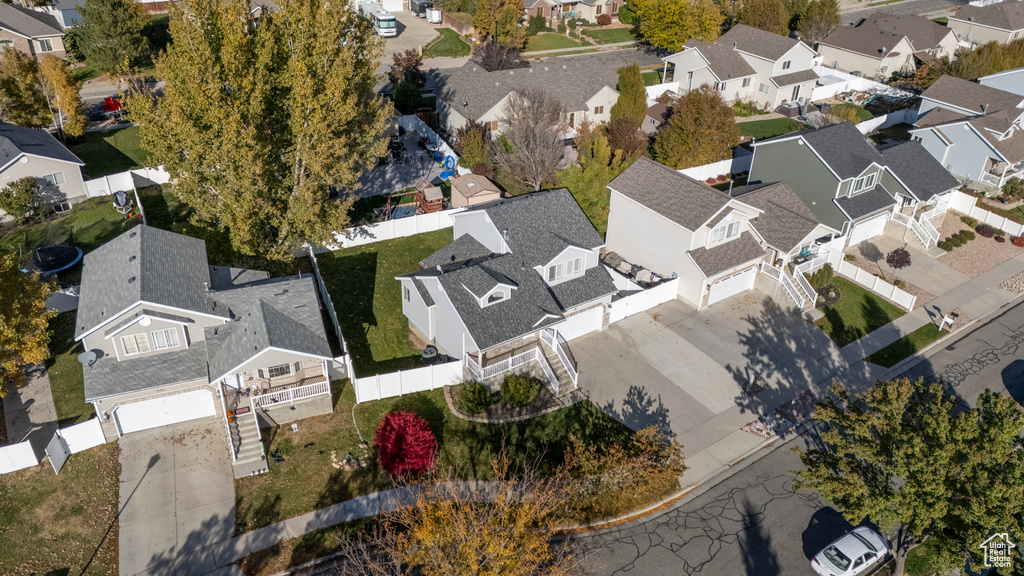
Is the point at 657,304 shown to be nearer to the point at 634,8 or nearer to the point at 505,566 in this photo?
the point at 505,566

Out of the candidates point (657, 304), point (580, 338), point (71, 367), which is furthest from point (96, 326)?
point (657, 304)

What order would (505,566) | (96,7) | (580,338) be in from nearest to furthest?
(505,566) → (580,338) → (96,7)

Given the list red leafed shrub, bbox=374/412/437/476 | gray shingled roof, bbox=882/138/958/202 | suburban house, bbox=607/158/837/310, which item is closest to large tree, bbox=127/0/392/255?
red leafed shrub, bbox=374/412/437/476

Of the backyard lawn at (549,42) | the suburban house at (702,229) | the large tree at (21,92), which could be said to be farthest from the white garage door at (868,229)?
the large tree at (21,92)

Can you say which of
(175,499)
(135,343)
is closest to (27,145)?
(135,343)

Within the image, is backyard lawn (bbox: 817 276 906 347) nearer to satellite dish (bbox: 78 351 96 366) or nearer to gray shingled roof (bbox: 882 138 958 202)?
gray shingled roof (bbox: 882 138 958 202)

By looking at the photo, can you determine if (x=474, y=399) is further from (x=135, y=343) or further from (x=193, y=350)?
(x=135, y=343)

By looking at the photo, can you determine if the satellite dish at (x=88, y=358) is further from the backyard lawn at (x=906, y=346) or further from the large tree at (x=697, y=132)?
the large tree at (x=697, y=132)
